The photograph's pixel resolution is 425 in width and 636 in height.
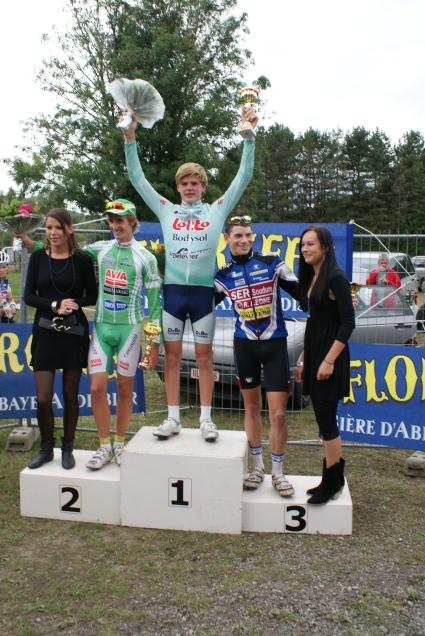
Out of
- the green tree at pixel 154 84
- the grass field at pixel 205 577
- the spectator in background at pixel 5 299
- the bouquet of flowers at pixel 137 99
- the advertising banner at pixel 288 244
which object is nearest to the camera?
the grass field at pixel 205 577

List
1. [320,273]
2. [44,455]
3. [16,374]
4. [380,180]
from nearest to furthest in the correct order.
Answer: [320,273]
[44,455]
[16,374]
[380,180]

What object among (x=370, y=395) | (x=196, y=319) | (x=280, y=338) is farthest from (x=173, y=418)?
(x=370, y=395)

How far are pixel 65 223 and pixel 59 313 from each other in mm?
630

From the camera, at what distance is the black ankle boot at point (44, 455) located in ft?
12.3

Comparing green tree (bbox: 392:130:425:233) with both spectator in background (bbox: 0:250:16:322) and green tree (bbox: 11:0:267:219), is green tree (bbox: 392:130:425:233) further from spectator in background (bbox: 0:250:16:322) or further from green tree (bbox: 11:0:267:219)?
spectator in background (bbox: 0:250:16:322)

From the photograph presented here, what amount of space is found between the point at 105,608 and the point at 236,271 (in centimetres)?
211

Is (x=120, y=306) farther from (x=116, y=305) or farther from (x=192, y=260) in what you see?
(x=192, y=260)

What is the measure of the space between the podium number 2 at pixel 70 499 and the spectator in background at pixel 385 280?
3.54 metres

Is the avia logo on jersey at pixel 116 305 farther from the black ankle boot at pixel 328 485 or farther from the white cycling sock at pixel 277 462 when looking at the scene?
the black ankle boot at pixel 328 485

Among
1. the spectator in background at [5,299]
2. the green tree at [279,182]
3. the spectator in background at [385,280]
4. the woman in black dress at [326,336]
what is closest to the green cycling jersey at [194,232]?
the woman in black dress at [326,336]

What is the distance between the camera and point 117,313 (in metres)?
3.61

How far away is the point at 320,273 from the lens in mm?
3229

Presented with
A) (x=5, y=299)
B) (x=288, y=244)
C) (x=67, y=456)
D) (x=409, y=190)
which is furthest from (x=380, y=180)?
(x=67, y=456)

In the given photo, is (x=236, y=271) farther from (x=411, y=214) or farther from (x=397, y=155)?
(x=397, y=155)
